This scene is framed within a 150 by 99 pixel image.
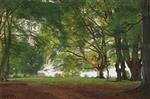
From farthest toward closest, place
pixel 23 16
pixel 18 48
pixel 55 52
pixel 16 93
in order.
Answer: pixel 55 52 < pixel 18 48 < pixel 23 16 < pixel 16 93

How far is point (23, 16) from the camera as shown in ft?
91.1

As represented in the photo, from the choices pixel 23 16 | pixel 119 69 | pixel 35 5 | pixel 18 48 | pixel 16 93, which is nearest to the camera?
pixel 16 93

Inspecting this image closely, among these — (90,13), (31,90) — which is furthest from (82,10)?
(31,90)

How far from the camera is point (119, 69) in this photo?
4025 centimetres

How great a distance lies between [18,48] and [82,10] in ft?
41.6

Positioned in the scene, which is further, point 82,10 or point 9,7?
point 82,10

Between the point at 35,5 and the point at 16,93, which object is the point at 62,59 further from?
the point at 16,93

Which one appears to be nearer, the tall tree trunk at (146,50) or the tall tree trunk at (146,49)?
the tall tree trunk at (146,50)

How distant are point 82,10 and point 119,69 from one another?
7135mm

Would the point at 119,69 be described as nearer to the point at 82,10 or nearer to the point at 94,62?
the point at 82,10

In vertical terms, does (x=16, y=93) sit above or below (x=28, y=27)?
below

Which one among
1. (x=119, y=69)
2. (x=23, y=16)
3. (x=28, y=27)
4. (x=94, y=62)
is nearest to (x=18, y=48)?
(x=28, y=27)

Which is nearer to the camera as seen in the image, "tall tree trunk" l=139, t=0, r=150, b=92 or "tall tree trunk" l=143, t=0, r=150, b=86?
"tall tree trunk" l=139, t=0, r=150, b=92

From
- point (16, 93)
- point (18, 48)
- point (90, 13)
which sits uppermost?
point (90, 13)
